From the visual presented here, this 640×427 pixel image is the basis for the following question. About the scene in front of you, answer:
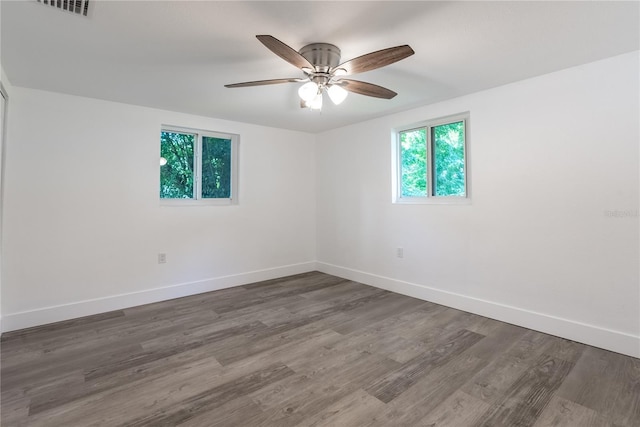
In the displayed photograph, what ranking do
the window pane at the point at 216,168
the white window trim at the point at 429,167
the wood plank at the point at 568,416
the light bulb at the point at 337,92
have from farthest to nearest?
the window pane at the point at 216,168 < the white window trim at the point at 429,167 < the light bulb at the point at 337,92 < the wood plank at the point at 568,416

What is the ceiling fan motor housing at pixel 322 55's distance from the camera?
2.00 m

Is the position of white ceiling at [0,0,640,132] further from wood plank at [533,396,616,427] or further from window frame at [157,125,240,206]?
wood plank at [533,396,616,427]

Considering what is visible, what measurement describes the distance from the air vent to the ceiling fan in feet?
2.91

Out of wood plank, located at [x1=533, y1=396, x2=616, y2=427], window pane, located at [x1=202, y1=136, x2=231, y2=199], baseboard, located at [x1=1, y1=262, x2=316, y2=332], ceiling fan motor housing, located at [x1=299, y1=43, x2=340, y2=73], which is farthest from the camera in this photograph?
window pane, located at [x1=202, y1=136, x2=231, y2=199]

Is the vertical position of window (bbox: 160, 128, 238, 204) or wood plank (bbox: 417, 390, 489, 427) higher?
window (bbox: 160, 128, 238, 204)

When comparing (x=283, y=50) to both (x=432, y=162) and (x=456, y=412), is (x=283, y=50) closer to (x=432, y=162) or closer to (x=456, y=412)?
(x=456, y=412)

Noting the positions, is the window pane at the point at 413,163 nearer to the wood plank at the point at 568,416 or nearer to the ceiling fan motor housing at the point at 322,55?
the ceiling fan motor housing at the point at 322,55

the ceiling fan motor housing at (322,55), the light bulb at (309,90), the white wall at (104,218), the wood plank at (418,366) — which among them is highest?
the ceiling fan motor housing at (322,55)

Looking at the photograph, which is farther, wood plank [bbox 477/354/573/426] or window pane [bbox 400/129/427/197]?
window pane [bbox 400/129/427/197]

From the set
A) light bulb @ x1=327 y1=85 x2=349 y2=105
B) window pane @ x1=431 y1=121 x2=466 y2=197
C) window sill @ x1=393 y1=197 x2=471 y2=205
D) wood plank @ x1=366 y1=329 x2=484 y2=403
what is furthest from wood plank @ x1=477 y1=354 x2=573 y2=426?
light bulb @ x1=327 y1=85 x2=349 y2=105

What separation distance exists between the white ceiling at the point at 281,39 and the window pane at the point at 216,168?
111cm

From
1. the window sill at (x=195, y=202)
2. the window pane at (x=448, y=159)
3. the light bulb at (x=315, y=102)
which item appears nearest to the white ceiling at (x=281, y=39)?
the light bulb at (x=315, y=102)

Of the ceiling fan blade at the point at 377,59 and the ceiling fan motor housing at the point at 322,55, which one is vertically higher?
the ceiling fan motor housing at the point at 322,55

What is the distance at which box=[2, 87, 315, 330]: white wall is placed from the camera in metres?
2.77
